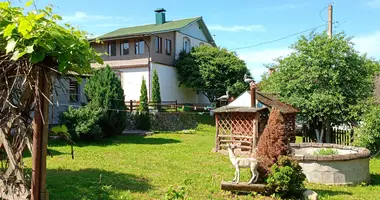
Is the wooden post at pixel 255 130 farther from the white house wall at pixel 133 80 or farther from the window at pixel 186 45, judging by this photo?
the window at pixel 186 45

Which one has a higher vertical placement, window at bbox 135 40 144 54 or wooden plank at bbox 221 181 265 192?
window at bbox 135 40 144 54

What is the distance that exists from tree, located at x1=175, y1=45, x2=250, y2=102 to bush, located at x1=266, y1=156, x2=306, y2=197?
21.7 m

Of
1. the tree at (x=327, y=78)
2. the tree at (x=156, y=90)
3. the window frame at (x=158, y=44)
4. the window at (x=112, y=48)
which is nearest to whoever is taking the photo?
the tree at (x=327, y=78)

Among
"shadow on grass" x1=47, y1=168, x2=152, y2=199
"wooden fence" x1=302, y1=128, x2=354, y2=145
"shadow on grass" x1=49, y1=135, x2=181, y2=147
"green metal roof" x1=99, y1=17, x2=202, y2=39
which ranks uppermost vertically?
"green metal roof" x1=99, y1=17, x2=202, y2=39

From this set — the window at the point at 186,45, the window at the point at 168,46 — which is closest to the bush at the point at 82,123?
the window at the point at 168,46

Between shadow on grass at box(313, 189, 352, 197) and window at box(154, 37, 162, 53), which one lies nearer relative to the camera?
shadow on grass at box(313, 189, 352, 197)

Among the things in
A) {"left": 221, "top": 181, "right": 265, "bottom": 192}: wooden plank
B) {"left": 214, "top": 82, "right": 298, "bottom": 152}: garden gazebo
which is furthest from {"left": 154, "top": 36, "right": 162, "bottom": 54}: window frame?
{"left": 221, "top": 181, "right": 265, "bottom": 192}: wooden plank

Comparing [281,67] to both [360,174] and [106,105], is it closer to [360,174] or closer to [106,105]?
[360,174]

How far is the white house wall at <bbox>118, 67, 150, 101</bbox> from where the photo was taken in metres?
27.5

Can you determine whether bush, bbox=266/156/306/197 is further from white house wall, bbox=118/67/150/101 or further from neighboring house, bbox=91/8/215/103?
white house wall, bbox=118/67/150/101

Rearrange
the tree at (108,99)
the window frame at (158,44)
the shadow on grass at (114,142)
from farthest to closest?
the window frame at (158,44)
the tree at (108,99)
the shadow on grass at (114,142)

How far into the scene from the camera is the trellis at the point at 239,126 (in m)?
13.9

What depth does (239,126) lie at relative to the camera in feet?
47.8

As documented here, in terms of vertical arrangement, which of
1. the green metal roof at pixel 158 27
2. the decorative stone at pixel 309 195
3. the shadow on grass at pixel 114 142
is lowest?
the decorative stone at pixel 309 195
